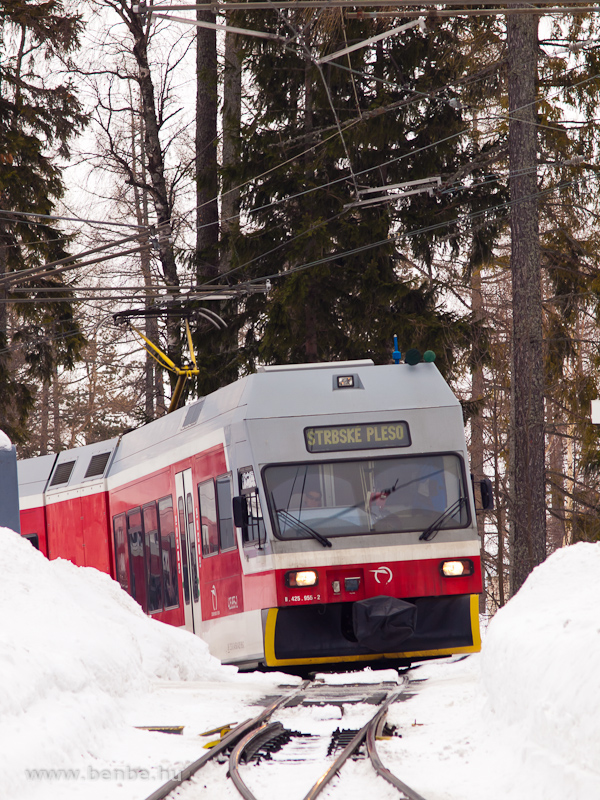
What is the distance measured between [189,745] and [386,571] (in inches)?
174

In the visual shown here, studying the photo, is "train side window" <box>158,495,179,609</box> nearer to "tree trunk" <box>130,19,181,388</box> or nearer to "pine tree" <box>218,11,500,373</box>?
"pine tree" <box>218,11,500,373</box>

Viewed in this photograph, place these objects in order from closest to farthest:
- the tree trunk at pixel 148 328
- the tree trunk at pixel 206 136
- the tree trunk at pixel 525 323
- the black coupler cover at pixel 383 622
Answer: the black coupler cover at pixel 383 622, the tree trunk at pixel 525 323, the tree trunk at pixel 206 136, the tree trunk at pixel 148 328

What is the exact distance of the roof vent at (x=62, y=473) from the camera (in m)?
18.5

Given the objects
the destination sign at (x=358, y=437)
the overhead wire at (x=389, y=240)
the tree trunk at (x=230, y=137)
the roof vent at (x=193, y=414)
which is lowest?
the destination sign at (x=358, y=437)

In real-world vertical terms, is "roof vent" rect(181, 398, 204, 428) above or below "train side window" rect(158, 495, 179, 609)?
above

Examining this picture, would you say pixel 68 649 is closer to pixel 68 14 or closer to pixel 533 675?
pixel 533 675

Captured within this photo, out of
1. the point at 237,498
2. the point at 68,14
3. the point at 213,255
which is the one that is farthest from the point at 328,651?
the point at 68,14

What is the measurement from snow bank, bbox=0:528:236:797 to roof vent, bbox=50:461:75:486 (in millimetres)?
6385

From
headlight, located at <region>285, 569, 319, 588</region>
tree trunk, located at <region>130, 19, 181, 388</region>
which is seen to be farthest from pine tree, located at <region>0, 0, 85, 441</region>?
headlight, located at <region>285, 569, 319, 588</region>

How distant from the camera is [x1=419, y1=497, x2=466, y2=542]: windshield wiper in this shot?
38.2 ft

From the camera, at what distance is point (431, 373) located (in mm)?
12586

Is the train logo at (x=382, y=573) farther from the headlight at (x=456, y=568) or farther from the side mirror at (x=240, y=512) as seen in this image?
the side mirror at (x=240, y=512)

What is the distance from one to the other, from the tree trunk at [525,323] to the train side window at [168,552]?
6.13 meters

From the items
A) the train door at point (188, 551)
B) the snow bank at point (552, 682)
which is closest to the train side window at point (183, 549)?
the train door at point (188, 551)
